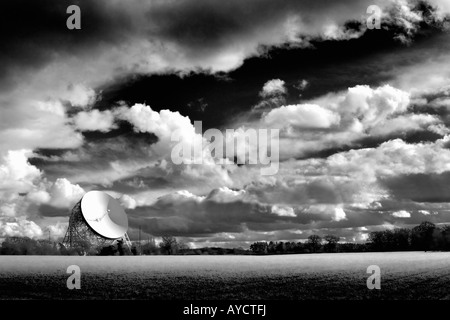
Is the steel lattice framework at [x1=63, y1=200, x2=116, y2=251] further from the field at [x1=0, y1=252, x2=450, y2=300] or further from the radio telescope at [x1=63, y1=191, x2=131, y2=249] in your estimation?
the field at [x1=0, y1=252, x2=450, y2=300]

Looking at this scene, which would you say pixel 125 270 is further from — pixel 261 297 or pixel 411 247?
pixel 411 247

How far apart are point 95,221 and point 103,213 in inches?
91.8

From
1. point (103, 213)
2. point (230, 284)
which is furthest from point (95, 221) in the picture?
point (230, 284)

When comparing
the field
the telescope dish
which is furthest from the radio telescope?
the field

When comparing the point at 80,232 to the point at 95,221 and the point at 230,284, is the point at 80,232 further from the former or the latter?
the point at 230,284

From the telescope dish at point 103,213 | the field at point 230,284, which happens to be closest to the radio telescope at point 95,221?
the telescope dish at point 103,213

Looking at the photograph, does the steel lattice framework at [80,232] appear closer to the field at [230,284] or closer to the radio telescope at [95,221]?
the radio telescope at [95,221]

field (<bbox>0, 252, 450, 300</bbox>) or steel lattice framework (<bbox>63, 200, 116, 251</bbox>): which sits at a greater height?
steel lattice framework (<bbox>63, 200, 116, 251</bbox>)

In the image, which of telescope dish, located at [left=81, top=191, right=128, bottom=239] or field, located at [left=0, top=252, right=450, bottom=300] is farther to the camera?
telescope dish, located at [left=81, top=191, right=128, bottom=239]

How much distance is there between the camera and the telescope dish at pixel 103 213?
8188cm

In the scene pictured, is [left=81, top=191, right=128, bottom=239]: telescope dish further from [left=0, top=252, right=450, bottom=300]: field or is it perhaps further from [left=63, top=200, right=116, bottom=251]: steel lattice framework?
[left=0, top=252, right=450, bottom=300]: field

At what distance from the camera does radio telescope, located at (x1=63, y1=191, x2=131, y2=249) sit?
81.9 meters
